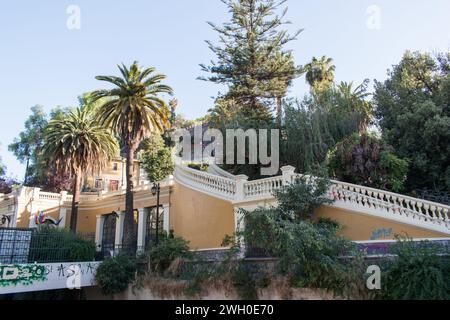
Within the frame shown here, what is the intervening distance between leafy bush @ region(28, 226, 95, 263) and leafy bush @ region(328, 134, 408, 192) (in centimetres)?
1133

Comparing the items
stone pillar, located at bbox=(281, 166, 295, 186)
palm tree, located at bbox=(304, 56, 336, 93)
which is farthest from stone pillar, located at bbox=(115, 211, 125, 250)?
palm tree, located at bbox=(304, 56, 336, 93)

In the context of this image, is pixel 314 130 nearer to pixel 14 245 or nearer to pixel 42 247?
pixel 42 247

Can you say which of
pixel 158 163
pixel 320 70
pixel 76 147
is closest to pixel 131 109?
pixel 76 147

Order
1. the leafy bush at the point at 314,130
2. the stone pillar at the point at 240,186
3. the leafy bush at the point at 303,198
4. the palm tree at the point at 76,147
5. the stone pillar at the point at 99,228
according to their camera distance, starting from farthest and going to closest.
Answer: the stone pillar at the point at 99,228, the palm tree at the point at 76,147, the leafy bush at the point at 314,130, the stone pillar at the point at 240,186, the leafy bush at the point at 303,198

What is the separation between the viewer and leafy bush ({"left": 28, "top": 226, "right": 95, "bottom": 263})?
14.6 metres

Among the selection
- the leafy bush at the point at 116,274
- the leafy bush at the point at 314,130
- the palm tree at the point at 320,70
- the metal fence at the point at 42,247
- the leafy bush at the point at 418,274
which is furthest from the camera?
the palm tree at the point at 320,70

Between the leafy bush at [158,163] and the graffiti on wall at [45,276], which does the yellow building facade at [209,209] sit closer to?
the graffiti on wall at [45,276]

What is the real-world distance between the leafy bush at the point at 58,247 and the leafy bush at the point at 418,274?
12054mm

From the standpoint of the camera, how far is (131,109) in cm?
2052

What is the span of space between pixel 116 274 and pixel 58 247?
274cm

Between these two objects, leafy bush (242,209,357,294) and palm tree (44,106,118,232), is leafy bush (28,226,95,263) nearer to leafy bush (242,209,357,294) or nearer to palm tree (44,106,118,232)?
leafy bush (242,209,357,294)

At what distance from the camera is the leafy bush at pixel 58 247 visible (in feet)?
48.0

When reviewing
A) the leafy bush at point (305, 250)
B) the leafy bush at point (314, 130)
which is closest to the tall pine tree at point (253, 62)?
the leafy bush at point (314, 130)
